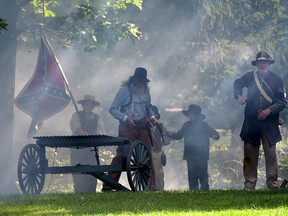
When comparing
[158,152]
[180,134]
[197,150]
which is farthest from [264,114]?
[158,152]

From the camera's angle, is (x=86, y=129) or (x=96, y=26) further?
(x=96, y=26)

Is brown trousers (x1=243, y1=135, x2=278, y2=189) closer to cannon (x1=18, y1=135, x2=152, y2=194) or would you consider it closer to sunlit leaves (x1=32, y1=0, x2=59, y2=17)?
cannon (x1=18, y1=135, x2=152, y2=194)

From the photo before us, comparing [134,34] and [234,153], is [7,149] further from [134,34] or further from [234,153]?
[234,153]

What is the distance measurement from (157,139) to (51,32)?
23.7 ft

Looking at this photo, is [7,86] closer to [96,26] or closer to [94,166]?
[96,26]

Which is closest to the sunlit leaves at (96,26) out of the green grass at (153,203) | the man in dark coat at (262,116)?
the man in dark coat at (262,116)

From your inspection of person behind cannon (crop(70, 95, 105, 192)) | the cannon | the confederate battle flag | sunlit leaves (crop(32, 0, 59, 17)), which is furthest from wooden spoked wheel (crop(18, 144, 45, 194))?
sunlit leaves (crop(32, 0, 59, 17))

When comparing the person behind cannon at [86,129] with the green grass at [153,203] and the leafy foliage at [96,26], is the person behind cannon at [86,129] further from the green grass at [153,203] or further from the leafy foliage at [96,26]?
the green grass at [153,203]

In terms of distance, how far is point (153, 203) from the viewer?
461 inches

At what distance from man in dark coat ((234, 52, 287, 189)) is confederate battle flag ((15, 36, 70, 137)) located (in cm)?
551

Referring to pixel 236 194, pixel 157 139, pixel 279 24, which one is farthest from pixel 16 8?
pixel 279 24

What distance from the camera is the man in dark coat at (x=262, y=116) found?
15.5 meters

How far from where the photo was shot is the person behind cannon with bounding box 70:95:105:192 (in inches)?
792

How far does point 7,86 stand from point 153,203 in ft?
Result: 38.4
